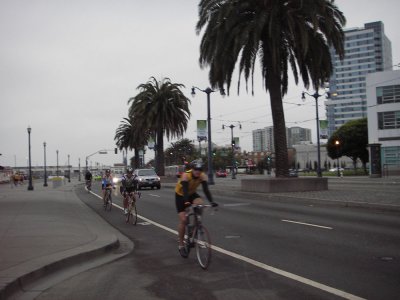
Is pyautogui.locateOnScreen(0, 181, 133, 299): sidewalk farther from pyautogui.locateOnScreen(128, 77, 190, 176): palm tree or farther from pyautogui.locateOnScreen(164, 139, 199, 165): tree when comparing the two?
pyautogui.locateOnScreen(164, 139, 199, 165): tree

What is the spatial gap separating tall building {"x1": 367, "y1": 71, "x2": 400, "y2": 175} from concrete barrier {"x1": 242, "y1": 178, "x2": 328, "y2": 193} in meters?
36.9

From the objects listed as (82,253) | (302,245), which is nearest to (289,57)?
(302,245)

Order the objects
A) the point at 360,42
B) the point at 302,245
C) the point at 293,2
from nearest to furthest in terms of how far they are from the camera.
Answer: the point at 302,245, the point at 293,2, the point at 360,42

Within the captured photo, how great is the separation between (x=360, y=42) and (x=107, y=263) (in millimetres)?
198091

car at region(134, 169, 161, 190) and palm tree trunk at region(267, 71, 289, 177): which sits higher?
palm tree trunk at region(267, 71, 289, 177)

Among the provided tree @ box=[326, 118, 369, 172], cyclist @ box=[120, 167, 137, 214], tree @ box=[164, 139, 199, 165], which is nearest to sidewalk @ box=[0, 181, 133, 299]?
cyclist @ box=[120, 167, 137, 214]

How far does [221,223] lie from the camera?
13.5 metres

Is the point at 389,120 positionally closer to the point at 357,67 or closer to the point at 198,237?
the point at 198,237

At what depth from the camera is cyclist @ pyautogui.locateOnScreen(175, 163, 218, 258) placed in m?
7.81

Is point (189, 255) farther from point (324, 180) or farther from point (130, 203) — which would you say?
point (324, 180)

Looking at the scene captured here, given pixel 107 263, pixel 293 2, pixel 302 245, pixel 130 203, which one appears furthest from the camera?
pixel 293 2

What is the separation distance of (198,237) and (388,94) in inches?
2271

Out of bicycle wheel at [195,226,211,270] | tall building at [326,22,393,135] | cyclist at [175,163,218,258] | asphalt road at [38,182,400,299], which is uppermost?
tall building at [326,22,393,135]

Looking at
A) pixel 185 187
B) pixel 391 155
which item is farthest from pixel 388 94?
pixel 185 187
